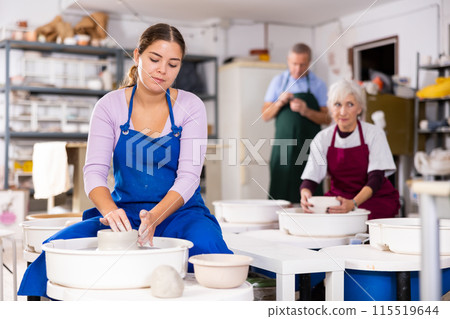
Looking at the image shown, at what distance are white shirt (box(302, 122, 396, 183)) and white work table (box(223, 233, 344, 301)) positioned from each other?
2.30ft

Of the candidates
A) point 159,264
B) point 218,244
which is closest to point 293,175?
point 218,244

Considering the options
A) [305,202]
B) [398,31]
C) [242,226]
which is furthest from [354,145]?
[398,31]

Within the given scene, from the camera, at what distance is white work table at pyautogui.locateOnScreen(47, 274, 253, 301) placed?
79cm

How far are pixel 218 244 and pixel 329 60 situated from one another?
343 cm

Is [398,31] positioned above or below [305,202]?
above

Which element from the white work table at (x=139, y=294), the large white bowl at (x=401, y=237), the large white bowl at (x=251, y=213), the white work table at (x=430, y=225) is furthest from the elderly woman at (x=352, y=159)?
the white work table at (x=430, y=225)

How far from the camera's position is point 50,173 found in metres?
1.73

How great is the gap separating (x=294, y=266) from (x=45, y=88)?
279 cm

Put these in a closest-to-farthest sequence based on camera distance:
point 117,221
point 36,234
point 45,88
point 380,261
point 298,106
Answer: point 117,221
point 380,261
point 36,234
point 298,106
point 45,88

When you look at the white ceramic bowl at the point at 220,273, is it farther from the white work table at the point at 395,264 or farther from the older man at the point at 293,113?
the older man at the point at 293,113

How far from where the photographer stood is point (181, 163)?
42.5 inches

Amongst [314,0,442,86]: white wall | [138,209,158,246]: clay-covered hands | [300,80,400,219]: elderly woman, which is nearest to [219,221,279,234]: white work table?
[300,80,400,219]: elderly woman

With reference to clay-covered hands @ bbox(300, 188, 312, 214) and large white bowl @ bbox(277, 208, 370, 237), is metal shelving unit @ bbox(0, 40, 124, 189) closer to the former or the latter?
clay-covered hands @ bbox(300, 188, 312, 214)

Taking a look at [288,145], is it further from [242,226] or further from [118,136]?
[118,136]
